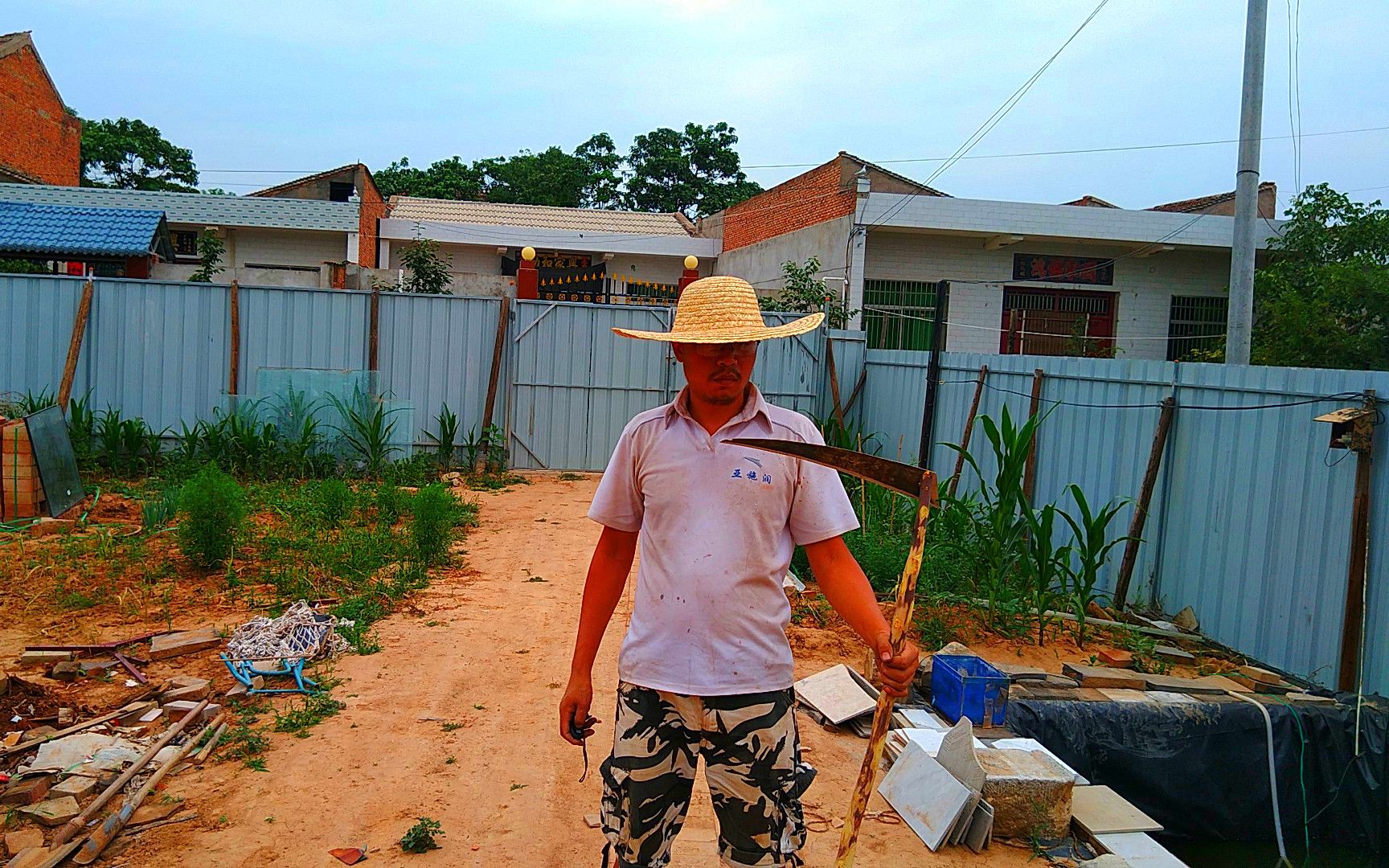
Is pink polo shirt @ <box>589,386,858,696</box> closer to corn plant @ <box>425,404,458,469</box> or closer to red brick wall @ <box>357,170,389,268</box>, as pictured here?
corn plant @ <box>425,404,458,469</box>

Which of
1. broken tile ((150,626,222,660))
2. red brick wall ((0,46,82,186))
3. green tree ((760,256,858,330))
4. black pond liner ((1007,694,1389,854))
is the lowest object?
black pond liner ((1007,694,1389,854))

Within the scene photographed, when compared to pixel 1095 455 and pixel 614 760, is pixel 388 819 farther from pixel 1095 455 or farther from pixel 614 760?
pixel 1095 455

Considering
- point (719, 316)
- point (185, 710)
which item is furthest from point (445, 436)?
point (719, 316)

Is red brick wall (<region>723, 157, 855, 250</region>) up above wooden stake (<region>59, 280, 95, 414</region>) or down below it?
above

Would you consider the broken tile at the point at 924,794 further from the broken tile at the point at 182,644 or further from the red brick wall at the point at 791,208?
the red brick wall at the point at 791,208

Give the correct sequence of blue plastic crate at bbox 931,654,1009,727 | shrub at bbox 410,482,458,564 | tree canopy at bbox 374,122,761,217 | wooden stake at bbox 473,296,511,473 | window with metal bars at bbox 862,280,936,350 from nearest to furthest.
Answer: blue plastic crate at bbox 931,654,1009,727 < shrub at bbox 410,482,458,564 < wooden stake at bbox 473,296,511,473 < window with metal bars at bbox 862,280,936,350 < tree canopy at bbox 374,122,761,217

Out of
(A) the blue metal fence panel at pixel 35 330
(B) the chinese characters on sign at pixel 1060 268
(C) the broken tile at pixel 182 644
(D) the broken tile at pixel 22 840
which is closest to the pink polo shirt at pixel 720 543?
(D) the broken tile at pixel 22 840

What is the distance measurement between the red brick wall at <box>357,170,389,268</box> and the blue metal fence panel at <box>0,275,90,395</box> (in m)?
9.83

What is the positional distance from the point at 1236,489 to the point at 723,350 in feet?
16.0

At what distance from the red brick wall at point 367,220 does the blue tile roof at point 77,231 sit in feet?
15.1

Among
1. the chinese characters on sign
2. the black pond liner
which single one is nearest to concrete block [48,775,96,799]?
the black pond liner

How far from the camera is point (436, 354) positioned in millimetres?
11664

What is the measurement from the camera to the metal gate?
1190 centimetres

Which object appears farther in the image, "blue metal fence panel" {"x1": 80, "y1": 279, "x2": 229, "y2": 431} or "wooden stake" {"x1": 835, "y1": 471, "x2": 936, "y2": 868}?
"blue metal fence panel" {"x1": 80, "y1": 279, "x2": 229, "y2": 431}
